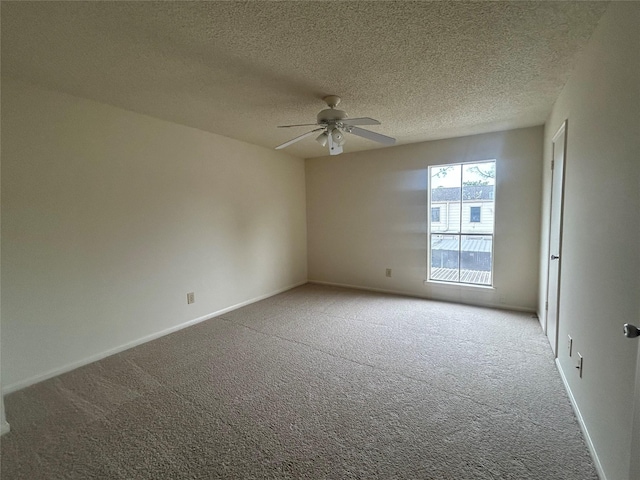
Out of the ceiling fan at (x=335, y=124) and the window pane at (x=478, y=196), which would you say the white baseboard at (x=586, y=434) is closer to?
the window pane at (x=478, y=196)

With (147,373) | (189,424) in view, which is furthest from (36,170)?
(189,424)

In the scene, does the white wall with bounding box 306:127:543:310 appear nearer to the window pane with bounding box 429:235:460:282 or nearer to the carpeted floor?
the window pane with bounding box 429:235:460:282

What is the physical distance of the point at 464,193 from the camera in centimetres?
417

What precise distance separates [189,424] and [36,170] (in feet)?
7.32

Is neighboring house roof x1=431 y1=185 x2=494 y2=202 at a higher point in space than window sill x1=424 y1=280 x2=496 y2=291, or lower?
higher

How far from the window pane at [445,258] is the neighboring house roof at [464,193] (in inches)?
21.4

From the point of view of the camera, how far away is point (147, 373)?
2504 millimetres

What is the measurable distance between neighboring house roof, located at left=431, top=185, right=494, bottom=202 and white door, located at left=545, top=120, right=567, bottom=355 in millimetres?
1057

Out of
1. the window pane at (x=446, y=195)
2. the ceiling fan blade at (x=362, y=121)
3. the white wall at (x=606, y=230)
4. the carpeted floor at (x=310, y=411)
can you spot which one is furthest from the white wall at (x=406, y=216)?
the ceiling fan blade at (x=362, y=121)

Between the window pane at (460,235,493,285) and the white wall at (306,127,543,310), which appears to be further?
the window pane at (460,235,493,285)

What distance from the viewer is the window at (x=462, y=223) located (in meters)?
4.02

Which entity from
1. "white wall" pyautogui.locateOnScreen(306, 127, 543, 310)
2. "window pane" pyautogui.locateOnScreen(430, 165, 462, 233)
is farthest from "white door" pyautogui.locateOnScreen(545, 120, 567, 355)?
"window pane" pyautogui.locateOnScreen(430, 165, 462, 233)

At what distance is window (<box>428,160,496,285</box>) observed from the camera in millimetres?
4016

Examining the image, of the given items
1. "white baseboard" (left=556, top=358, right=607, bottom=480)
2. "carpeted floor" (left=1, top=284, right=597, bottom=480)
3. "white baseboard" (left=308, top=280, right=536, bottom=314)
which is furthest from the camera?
"white baseboard" (left=308, top=280, right=536, bottom=314)
